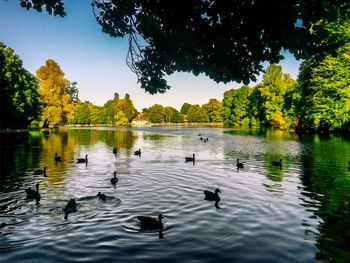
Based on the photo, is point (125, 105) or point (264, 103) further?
point (125, 105)

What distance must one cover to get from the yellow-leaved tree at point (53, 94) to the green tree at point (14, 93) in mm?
11185

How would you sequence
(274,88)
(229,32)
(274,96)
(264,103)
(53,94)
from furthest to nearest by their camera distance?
1. (264,103)
2. (53,94)
3. (274,88)
4. (274,96)
5. (229,32)

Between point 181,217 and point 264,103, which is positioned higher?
point 264,103

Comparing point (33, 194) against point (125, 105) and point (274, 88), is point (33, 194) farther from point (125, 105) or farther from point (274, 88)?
point (125, 105)

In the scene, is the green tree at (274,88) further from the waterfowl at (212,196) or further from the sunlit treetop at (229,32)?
the sunlit treetop at (229,32)

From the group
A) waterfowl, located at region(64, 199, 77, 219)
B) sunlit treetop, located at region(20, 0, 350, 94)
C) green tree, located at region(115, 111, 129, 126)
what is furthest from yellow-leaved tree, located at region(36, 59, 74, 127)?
sunlit treetop, located at region(20, 0, 350, 94)

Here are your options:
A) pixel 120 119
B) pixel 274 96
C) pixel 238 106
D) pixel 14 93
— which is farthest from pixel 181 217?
pixel 120 119

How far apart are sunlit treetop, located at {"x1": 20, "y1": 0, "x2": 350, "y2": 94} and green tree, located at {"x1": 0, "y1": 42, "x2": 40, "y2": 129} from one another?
7633 centimetres

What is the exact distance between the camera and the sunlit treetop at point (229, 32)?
627 centimetres

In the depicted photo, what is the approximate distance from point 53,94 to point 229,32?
11336 cm

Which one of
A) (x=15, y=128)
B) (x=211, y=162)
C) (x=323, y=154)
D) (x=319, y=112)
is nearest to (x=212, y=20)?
(x=211, y=162)

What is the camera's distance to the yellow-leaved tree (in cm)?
10944

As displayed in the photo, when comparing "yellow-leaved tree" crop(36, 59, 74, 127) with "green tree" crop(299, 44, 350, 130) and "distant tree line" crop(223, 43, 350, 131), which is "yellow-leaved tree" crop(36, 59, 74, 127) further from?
"green tree" crop(299, 44, 350, 130)

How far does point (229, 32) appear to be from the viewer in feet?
23.0
